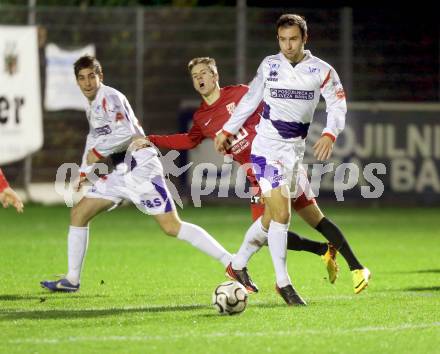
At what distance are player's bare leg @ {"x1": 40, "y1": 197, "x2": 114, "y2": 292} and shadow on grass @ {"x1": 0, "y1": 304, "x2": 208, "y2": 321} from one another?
117 cm

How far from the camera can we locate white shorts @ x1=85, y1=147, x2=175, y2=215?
990 centimetres

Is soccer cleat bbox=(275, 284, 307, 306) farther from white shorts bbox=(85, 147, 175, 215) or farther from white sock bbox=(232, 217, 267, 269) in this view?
white shorts bbox=(85, 147, 175, 215)

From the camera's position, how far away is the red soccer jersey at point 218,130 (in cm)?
Result: 995

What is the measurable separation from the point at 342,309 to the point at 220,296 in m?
0.90

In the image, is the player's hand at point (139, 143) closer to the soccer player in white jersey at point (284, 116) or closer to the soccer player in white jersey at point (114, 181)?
the soccer player in white jersey at point (114, 181)

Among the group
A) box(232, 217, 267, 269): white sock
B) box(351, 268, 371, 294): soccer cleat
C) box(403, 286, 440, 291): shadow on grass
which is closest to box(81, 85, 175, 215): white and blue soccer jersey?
box(232, 217, 267, 269): white sock

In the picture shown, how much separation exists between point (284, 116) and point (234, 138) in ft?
3.13

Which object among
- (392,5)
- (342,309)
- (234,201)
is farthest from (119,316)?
(392,5)

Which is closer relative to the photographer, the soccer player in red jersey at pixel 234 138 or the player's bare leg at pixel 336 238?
the player's bare leg at pixel 336 238

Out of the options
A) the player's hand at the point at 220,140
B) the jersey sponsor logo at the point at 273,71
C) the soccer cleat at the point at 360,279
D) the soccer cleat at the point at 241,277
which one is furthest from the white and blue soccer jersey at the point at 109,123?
the soccer cleat at the point at 360,279

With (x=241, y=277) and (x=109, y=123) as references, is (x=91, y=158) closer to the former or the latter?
(x=109, y=123)

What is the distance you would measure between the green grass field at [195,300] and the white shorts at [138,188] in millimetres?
676

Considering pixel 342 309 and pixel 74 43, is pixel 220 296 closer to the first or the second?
pixel 342 309

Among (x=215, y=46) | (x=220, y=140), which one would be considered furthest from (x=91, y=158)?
(x=215, y=46)
